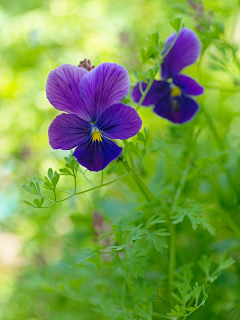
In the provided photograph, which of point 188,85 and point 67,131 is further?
point 188,85

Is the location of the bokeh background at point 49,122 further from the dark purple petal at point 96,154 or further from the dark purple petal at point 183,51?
the dark purple petal at point 96,154

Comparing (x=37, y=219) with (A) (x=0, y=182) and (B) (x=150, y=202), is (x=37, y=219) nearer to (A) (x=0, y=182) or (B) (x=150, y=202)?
(A) (x=0, y=182)

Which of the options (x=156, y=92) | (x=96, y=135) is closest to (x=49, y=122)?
(x=156, y=92)

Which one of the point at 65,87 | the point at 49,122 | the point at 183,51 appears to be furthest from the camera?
the point at 49,122

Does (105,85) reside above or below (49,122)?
above

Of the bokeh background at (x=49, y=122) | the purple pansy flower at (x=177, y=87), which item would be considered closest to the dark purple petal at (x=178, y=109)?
the purple pansy flower at (x=177, y=87)

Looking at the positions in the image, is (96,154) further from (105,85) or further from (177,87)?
(177,87)
